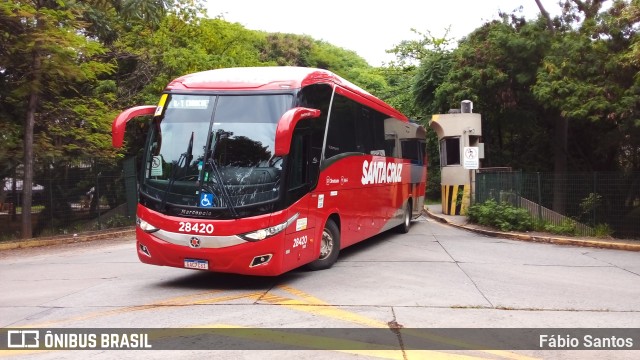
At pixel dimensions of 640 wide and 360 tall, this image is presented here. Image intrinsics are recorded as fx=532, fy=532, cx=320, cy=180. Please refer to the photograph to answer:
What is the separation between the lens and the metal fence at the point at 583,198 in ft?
52.1

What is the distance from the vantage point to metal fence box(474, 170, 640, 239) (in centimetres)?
1589

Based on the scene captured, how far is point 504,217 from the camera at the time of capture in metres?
16.5

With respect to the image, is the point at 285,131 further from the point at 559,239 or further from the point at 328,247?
the point at 559,239

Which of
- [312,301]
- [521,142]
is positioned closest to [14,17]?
[312,301]

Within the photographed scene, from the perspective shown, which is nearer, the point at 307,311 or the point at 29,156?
the point at 307,311

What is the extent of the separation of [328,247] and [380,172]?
3.33 metres

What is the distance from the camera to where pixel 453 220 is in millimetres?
19906

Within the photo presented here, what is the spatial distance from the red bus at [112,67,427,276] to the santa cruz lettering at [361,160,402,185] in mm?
2064

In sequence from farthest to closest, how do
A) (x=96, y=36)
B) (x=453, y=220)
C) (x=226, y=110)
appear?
1. (x=96, y=36)
2. (x=453, y=220)
3. (x=226, y=110)

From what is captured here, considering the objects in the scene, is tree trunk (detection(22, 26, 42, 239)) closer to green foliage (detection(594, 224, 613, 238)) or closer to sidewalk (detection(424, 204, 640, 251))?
sidewalk (detection(424, 204, 640, 251))

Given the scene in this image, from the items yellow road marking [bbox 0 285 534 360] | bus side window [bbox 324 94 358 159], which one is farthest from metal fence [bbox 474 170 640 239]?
yellow road marking [bbox 0 285 534 360]

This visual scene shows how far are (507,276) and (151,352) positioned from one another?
6578 millimetres

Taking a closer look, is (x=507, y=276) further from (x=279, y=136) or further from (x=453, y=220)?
(x=453, y=220)

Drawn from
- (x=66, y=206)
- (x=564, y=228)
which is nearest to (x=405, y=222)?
(x=564, y=228)
